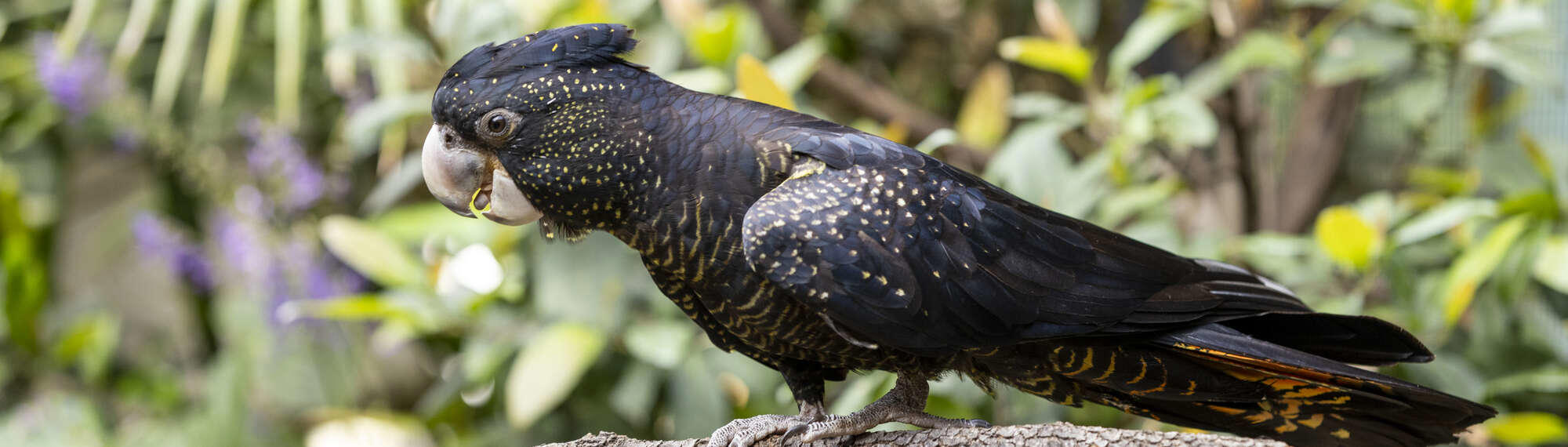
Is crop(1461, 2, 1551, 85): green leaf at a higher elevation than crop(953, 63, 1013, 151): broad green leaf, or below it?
higher

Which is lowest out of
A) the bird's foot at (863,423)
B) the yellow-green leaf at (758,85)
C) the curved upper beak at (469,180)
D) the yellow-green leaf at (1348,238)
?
the bird's foot at (863,423)

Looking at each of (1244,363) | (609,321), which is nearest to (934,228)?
(1244,363)

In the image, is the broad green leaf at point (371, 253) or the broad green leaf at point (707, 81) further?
the broad green leaf at point (371, 253)

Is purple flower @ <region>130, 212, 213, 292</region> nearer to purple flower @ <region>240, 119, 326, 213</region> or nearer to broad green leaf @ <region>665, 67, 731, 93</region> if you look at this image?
purple flower @ <region>240, 119, 326, 213</region>

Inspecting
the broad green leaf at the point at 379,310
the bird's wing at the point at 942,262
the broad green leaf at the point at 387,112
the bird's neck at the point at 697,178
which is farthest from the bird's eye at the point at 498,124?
the broad green leaf at the point at 387,112

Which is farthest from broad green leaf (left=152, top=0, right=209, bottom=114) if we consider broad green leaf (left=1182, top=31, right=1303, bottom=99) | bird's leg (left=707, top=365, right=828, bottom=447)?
broad green leaf (left=1182, top=31, right=1303, bottom=99)

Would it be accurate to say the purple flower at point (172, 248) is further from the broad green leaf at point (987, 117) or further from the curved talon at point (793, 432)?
the curved talon at point (793, 432)
